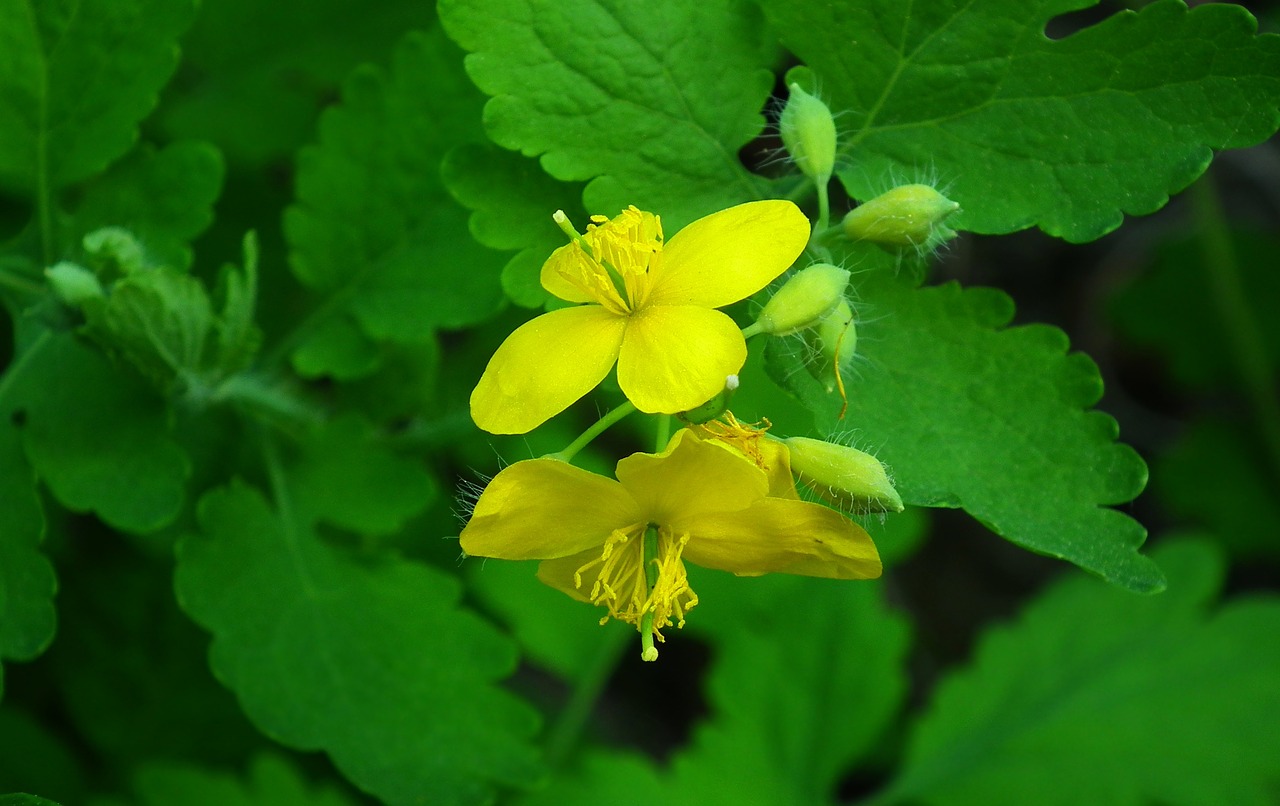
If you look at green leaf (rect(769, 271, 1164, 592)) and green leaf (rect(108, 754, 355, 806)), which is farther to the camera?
green leaf (rect(108, 754, 355, 806))

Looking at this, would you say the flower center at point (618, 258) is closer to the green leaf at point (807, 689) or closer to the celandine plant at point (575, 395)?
the celandine plant at point (575, 395)

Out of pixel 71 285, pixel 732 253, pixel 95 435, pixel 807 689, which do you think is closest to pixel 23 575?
pixel 95 435

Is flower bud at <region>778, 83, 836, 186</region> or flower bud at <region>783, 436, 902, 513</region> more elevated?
flower bud at <region>778, 83, 836, 186</region>

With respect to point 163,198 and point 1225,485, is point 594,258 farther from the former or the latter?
point 1225,485

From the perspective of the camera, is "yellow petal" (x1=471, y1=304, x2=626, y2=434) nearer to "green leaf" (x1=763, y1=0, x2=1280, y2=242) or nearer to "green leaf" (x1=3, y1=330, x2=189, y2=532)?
"green leaf" (x1=763, y1=0, x2=1280, y2=242)

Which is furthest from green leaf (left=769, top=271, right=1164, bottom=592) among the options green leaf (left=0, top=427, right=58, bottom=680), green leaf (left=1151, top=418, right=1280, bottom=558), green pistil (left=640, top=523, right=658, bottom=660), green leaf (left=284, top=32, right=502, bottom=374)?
green leaf (left=1151, top=418, right=1280, bottom=558)

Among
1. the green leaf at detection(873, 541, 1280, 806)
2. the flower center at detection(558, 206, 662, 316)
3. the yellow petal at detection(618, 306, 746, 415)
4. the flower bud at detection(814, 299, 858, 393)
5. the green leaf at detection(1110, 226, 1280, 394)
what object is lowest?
the green leaf at detection(873, 541, 1280, 806)
